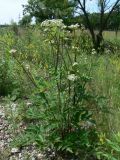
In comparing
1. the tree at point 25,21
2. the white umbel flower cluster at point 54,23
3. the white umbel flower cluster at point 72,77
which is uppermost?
the white umbel flower cluster at point 54,23

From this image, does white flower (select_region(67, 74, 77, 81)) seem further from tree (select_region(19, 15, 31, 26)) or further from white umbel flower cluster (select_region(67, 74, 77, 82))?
tree (select_region(19, 15, 31, 26))

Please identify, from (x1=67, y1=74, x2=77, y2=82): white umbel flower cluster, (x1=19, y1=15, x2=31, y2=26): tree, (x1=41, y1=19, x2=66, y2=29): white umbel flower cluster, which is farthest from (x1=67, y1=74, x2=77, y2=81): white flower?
(x1=19, y1=15, x2=31, y2=26): tree

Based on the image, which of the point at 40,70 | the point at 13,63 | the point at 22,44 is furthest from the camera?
the point at 22,44

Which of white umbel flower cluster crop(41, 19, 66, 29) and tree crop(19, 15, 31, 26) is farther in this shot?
tree crop(19, 15, 31, 26)

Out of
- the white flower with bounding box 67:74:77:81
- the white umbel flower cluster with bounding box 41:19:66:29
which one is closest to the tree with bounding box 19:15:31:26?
the white umbel flower cluster with bounding box 41:19:66:29

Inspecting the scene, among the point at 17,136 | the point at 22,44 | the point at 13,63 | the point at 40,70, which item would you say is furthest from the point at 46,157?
the point at 22,44

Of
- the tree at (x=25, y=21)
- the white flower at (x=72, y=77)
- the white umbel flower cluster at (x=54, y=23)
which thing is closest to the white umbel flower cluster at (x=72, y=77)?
the white flower at (x=72, y=77)

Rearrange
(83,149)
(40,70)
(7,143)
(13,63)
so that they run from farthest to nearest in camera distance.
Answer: (40,70) < (13,63) < (7,143) < (83,149)

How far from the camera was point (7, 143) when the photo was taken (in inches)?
218

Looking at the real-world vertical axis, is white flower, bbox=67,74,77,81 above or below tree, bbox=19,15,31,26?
above

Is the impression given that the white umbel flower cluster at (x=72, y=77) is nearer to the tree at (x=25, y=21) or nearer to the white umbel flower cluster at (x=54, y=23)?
the white umbel flower cluster at (x=54, y=23)

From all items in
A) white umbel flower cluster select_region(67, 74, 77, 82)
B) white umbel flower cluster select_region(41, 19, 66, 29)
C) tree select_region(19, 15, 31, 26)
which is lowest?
tree select_region(19, 15, 31, 26)

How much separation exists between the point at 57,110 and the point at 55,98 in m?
0.17

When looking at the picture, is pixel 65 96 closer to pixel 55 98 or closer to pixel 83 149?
pixel 55 98
